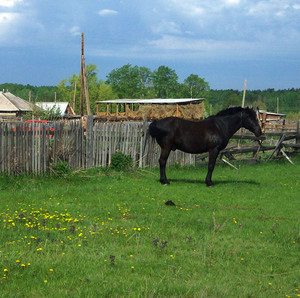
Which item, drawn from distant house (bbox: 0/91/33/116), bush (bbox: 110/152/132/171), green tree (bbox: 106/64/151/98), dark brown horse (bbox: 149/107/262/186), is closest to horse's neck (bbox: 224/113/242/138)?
dark brown horse (bbox: 149/107/262/186)

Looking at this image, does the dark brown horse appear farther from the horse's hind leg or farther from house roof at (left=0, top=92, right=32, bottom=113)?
house roof at (left=0, top=92, right=32, bottom=113)

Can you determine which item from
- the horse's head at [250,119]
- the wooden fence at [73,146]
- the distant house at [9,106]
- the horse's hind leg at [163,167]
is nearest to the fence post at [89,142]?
the wooden fence at [73,146]

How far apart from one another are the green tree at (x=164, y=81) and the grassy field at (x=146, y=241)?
10211 cm

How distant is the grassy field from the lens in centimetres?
548

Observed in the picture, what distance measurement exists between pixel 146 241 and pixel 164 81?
358 feet

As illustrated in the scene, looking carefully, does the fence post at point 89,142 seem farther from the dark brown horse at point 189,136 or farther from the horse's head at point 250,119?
the horse's head at point 250,119

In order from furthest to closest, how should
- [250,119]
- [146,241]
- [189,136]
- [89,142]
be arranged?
[89,142]
[250,119]
[189,136]
[146,241]

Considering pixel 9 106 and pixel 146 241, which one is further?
pixel 9 106

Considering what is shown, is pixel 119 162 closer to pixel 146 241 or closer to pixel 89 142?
pixel 89 142

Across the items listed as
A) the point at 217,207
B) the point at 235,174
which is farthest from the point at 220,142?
the point at 217,207

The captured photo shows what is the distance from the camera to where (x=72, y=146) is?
15.4 m

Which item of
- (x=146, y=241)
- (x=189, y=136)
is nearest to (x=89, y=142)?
(x=189, y=136)

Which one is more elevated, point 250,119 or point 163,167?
point 250,119

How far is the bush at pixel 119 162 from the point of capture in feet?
53.2
